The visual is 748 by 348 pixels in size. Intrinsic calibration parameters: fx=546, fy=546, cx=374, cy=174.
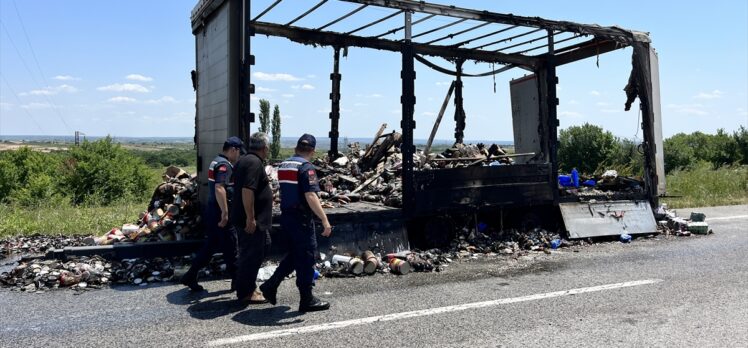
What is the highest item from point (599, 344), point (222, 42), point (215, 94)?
point (222, 42)

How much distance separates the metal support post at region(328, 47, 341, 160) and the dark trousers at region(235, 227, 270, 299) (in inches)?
265

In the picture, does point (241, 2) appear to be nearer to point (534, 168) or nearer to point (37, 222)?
point (534, 168)

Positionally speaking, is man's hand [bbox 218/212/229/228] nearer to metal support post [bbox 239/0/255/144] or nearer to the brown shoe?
the brown shoe

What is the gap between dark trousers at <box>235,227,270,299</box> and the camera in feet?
18.7

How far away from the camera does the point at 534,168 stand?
962 cm

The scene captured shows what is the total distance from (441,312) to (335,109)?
771 centimetres

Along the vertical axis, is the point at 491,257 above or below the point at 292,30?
below

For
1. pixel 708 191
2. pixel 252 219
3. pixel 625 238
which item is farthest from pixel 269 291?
pixel 708 191

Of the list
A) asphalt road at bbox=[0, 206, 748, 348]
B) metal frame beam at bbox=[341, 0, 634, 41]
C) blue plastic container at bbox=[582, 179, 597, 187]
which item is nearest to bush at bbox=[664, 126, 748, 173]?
blue plastic container at bbox=[582, 179, 597, 187]

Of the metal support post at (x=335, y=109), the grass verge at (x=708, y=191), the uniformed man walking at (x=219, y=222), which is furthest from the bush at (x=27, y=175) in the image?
the grass verge at (x=708, y=191)

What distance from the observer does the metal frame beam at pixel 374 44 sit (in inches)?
395

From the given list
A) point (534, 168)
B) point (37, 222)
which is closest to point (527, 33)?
point (534, 168)

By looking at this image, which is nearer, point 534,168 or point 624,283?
point 624,283

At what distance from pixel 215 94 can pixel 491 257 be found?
4936 millimetres
